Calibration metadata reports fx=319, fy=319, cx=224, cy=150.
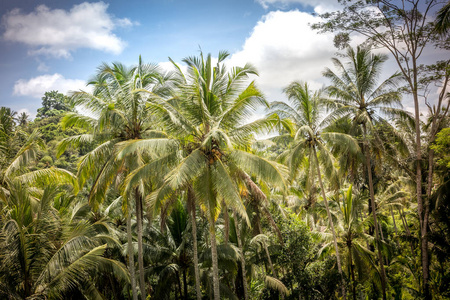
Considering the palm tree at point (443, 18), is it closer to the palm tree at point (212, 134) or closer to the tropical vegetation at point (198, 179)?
the tropical vegetation at point (198, 179)

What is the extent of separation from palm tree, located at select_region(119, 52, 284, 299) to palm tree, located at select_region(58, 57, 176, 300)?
48.5 inches

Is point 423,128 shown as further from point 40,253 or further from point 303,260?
point 40,253

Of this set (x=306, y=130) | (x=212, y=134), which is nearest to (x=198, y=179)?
(x=212, y=134)

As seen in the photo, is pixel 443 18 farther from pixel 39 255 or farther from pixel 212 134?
pixel 39 255

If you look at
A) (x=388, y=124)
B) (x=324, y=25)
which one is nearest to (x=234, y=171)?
(x=324, y=25)

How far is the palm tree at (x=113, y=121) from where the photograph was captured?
10914 millimetres

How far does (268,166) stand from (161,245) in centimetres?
916

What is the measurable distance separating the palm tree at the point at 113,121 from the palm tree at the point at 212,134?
1.23 metres

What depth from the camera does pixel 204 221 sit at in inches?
636

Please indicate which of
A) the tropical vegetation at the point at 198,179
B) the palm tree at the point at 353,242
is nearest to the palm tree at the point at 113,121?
the tropical vegetation at the point at 198,179

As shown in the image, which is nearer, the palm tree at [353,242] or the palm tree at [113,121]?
the palm tree at [113,121]

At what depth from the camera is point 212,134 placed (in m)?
8.66

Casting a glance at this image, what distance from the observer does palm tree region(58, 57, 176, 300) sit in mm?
10914

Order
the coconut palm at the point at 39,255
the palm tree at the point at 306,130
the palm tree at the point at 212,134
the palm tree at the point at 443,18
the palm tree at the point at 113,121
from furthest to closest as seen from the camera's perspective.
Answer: the palm tree at the point at 306,130 → the palm tree at the point at 113,121 → the palm tree at the point at 443,18 → the palm tree at the point at 212,134 → the coconut palm at the point at 39,255
